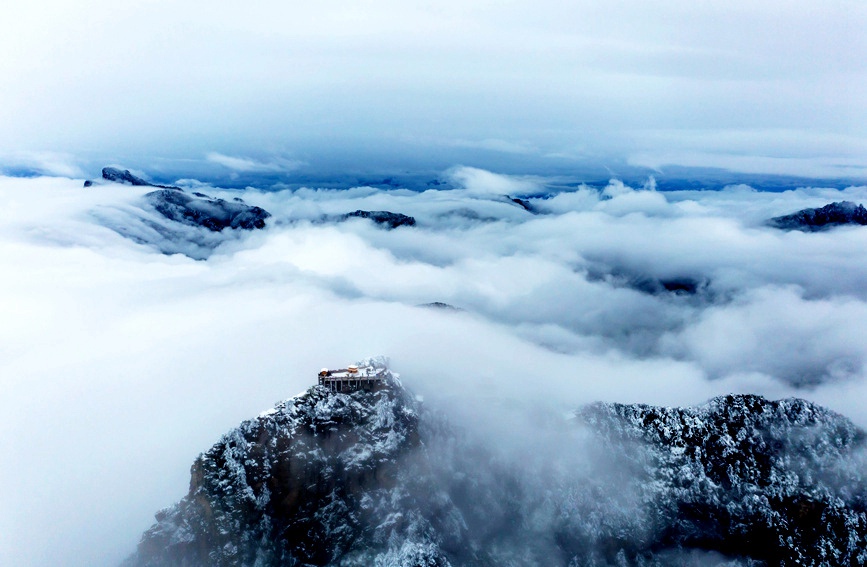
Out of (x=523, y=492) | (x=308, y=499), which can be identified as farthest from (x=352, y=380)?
(x=523, y=492)

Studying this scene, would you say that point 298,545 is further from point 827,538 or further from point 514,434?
point 827,538

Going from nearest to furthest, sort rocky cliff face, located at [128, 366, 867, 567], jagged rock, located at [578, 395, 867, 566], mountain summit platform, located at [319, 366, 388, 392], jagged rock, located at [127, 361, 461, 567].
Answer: jagged rock, located at [127, 361, 461, 567]
rocky cliff face, located at [128, 366, 867, 567]
mountain summit platform, located at [319, 366, 388, 392]
jagged rock, located at [578, 395, 867, 566]

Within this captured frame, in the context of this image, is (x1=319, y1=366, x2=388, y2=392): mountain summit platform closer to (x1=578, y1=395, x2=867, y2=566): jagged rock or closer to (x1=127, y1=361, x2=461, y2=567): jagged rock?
(x1=127, y1=361, x2=461, y2=567): jagged rock

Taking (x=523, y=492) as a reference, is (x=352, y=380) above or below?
above

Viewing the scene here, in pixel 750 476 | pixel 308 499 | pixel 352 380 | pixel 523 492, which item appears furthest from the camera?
pixel 750 476

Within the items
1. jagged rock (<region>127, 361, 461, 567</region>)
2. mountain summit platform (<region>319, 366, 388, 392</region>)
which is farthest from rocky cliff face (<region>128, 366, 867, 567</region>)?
mountain summit platform (<region>319, 366, 388, 392</region>)

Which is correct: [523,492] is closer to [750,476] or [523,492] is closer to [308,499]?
[308,499]

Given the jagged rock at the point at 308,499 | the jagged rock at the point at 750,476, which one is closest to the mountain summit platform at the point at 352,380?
the jagged rock at the point at 308,499

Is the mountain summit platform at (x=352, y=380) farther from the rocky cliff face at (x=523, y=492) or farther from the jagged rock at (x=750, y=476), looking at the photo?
the jagged rock at (x=750, y=476)
